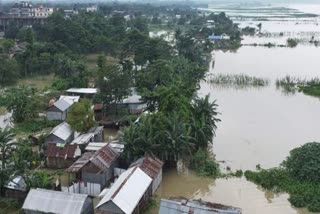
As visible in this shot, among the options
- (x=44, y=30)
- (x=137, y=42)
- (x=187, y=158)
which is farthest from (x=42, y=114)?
(x=44, y=30)

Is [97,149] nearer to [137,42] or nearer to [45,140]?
[45,140]

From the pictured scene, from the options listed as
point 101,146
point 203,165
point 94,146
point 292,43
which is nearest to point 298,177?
point 203,165

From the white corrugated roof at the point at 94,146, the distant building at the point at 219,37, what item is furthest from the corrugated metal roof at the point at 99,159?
the distant building at the point at 219,37

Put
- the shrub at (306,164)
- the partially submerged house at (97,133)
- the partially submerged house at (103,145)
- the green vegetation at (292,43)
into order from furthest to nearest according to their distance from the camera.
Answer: the green vegetation at (292,43) < the partially submerged house at (97,133) < the partially submerged house at (103,145) < the shrub at (306,164)

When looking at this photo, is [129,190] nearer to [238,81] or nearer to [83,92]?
[83,92]

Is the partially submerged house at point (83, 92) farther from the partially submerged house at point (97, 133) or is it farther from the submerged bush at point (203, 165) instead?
the submerged bush at point (203, 165)

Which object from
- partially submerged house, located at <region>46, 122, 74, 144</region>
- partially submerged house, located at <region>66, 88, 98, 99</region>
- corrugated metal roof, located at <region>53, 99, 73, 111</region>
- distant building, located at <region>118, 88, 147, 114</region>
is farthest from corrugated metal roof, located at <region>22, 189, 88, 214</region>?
partially submerged house, located at <region>66, 88, 98, 99</region>

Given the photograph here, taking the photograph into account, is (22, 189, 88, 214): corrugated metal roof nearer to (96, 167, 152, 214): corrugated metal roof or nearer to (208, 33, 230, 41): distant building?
(96, 167, 152, 214): corrugated metal roof
